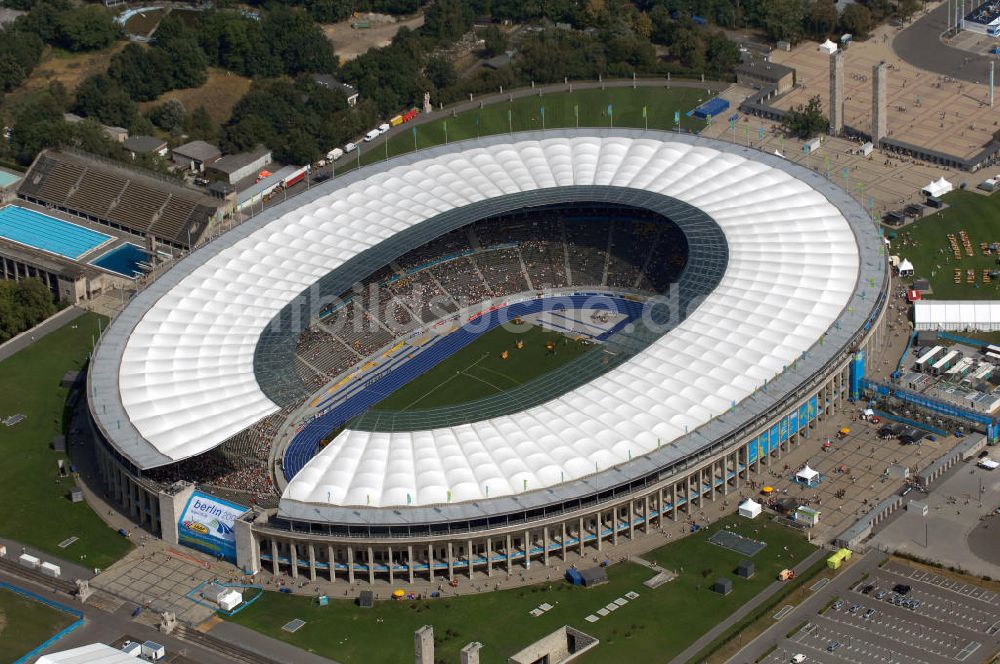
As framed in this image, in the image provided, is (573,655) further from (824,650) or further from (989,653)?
(989,653)

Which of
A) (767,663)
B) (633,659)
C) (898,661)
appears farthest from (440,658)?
(898,661)

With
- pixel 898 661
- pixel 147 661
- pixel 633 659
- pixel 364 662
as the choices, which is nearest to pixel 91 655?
pixel 147 661

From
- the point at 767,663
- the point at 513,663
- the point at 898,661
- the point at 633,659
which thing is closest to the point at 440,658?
the point at 513,663

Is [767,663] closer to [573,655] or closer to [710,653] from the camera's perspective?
[710,653]

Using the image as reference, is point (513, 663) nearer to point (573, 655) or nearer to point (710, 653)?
point (573, 655)
